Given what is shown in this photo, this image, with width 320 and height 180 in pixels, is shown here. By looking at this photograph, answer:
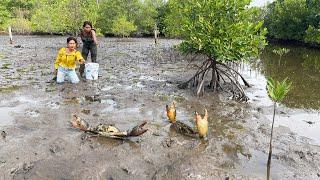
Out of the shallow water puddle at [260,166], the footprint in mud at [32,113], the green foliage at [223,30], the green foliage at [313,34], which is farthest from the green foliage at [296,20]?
the footprint in mud at [32,113]

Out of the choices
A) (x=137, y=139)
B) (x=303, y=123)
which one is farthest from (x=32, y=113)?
(x=303, y=123)

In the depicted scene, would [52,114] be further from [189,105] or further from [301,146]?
[301,146]

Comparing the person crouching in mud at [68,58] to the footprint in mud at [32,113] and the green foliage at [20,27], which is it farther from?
the green foliage at [20,27]

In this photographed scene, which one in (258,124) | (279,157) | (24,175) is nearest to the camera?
(24,175)

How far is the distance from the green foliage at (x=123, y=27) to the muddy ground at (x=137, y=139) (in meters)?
33.1

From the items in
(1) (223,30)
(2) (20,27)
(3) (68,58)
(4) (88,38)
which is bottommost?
(3) (68,58)

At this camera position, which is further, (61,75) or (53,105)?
(61,75)

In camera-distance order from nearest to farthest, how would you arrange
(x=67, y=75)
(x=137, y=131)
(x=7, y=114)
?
(x=137, y=131) < (x=7, y=114) < (x=67, y=75)

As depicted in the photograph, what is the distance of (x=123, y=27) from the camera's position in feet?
144

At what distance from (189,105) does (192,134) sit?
2.43m

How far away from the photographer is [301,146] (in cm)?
687

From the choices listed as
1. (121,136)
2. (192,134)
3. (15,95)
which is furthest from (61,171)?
(15,95)

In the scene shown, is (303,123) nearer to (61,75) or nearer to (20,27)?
(61,75)

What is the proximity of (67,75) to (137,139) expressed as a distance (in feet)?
18.0
